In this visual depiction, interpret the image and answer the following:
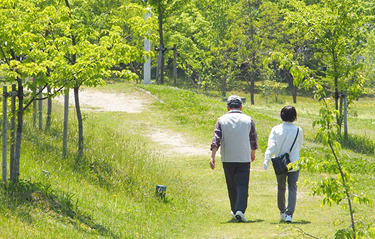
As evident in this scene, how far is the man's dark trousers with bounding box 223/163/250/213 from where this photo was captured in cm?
646

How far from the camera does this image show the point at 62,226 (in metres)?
5.16

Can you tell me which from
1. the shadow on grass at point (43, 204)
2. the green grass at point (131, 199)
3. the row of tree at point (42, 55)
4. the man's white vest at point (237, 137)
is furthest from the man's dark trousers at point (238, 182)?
the row of tree at point (42, 55)

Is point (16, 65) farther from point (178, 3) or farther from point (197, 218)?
point (178, 3)

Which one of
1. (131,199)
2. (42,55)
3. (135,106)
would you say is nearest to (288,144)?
(131,199)

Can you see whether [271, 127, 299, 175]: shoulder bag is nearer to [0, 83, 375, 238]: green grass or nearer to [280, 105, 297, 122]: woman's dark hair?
[280, 105, 297, 122]: woman's dark hair

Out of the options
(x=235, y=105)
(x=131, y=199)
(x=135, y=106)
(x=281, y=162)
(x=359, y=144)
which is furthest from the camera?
(x=135, y=106)

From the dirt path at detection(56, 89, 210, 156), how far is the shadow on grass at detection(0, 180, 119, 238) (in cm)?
686

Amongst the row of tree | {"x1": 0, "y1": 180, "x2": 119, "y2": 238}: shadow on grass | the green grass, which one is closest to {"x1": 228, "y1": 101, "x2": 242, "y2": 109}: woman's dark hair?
the row of tree

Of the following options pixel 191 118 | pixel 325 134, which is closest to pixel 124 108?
pixel 191 118

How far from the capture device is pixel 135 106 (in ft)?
61.9

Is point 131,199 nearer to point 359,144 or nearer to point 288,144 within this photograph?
point 288,144

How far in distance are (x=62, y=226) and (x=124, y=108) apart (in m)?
13.5

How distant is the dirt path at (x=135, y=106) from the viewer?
44.1ft

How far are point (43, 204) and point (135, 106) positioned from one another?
13326 mm
